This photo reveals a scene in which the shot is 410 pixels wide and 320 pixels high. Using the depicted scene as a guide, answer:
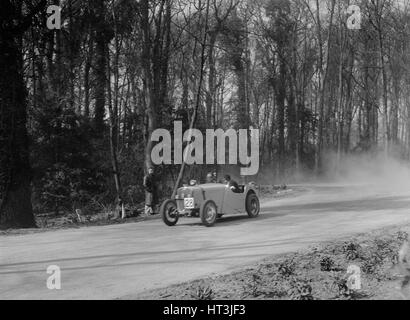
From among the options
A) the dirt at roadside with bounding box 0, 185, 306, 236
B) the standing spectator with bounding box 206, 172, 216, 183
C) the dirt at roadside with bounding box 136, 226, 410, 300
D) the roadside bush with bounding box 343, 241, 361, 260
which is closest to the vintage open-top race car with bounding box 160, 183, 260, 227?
the standing spectator with bounding box 206, 172, 216, 183

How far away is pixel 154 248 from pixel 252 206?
596 centimetres

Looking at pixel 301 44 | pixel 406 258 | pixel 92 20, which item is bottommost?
pixel 406 258

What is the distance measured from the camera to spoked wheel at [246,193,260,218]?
16.2 metres

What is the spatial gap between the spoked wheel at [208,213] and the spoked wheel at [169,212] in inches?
37.5

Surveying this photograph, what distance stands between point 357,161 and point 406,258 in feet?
136

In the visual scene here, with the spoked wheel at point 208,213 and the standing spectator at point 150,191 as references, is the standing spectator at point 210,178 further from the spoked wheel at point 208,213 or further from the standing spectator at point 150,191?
the standing spectator at point 150,191

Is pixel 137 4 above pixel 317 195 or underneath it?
above

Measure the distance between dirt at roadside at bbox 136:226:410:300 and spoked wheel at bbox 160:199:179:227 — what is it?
17.2 feet

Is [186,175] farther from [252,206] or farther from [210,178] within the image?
[210,178]

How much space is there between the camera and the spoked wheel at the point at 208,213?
47.1 ft

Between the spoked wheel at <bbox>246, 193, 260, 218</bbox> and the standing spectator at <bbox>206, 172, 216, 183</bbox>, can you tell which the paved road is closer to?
the spoked wheel at <bbox>246, 193, 260, 218</bbox>
